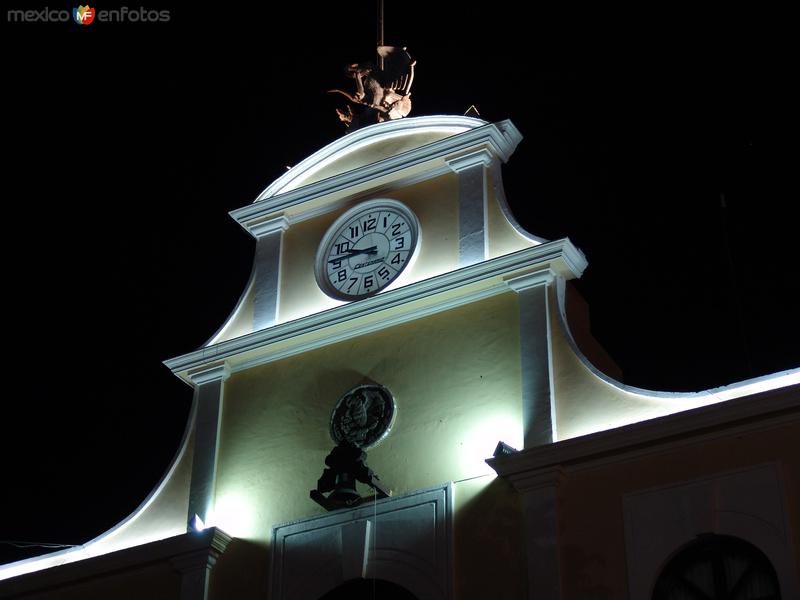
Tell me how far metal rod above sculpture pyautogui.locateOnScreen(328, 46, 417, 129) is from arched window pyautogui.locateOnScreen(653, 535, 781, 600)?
7543mm

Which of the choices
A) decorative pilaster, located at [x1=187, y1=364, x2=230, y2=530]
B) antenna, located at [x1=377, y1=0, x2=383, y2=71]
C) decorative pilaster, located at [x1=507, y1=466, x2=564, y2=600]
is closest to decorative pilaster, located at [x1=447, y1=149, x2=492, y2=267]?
antenna, located at [x1=377, y1=0, x2=383, y2=71]

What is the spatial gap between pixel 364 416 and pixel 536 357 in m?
2.10

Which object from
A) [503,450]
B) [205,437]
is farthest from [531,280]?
[205,437]

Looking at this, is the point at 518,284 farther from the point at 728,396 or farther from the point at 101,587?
the point at 101,587

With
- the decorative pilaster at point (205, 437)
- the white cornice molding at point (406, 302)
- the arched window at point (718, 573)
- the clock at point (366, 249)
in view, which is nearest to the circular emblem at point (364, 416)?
the white cornice molding at point (406, 302)

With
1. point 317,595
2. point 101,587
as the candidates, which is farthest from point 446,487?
point 101,587

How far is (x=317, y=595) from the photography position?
1580cm

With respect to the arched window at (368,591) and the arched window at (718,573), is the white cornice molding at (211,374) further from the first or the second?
the arched window at (718,573)

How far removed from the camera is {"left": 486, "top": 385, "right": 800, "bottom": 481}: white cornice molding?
13969 millimetres

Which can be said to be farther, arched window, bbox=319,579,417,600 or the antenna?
the antenna

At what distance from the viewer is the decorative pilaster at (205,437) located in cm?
1716

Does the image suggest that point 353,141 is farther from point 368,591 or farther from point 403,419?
point 368,591

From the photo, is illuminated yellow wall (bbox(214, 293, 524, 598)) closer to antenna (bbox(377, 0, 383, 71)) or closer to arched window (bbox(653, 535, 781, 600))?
arched window (bbox(653, 535, 781, 600))

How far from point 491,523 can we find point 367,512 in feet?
4.88
